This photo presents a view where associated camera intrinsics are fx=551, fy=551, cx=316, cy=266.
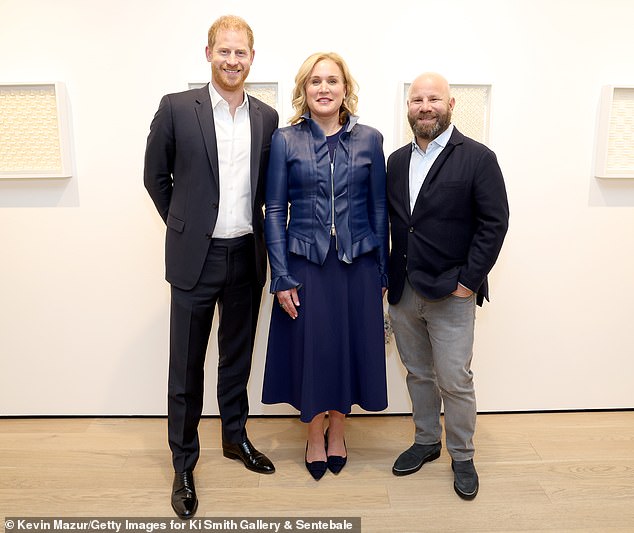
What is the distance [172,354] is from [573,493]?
1719mm

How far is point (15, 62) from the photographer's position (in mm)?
2615

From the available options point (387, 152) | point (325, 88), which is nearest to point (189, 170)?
point (325, 88)

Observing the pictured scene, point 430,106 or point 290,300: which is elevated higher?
point 430,106

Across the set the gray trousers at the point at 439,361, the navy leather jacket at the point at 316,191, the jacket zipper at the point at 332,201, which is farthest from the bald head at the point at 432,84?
the gray trousers at the point at 439,361

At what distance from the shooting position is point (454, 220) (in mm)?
2107

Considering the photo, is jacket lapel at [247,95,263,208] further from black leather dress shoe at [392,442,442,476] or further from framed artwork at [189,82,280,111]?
black leather dress shoe at [392,442,442,476]

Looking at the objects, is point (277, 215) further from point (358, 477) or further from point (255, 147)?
point (358, 477)

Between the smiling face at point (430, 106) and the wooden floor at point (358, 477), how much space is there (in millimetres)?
1448

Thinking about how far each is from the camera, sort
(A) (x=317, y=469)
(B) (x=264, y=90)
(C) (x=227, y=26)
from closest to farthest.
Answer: (C) (x=227, y=26), (A) (x=317, y=469), (B) (x=264, y=90)

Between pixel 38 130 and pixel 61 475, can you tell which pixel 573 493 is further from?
pixel 38 130

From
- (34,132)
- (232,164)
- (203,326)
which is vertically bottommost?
(203,326)

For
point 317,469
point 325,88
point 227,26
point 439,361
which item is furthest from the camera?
point 317,469

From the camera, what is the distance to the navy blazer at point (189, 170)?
2074 mm

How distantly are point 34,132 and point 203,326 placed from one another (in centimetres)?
133
